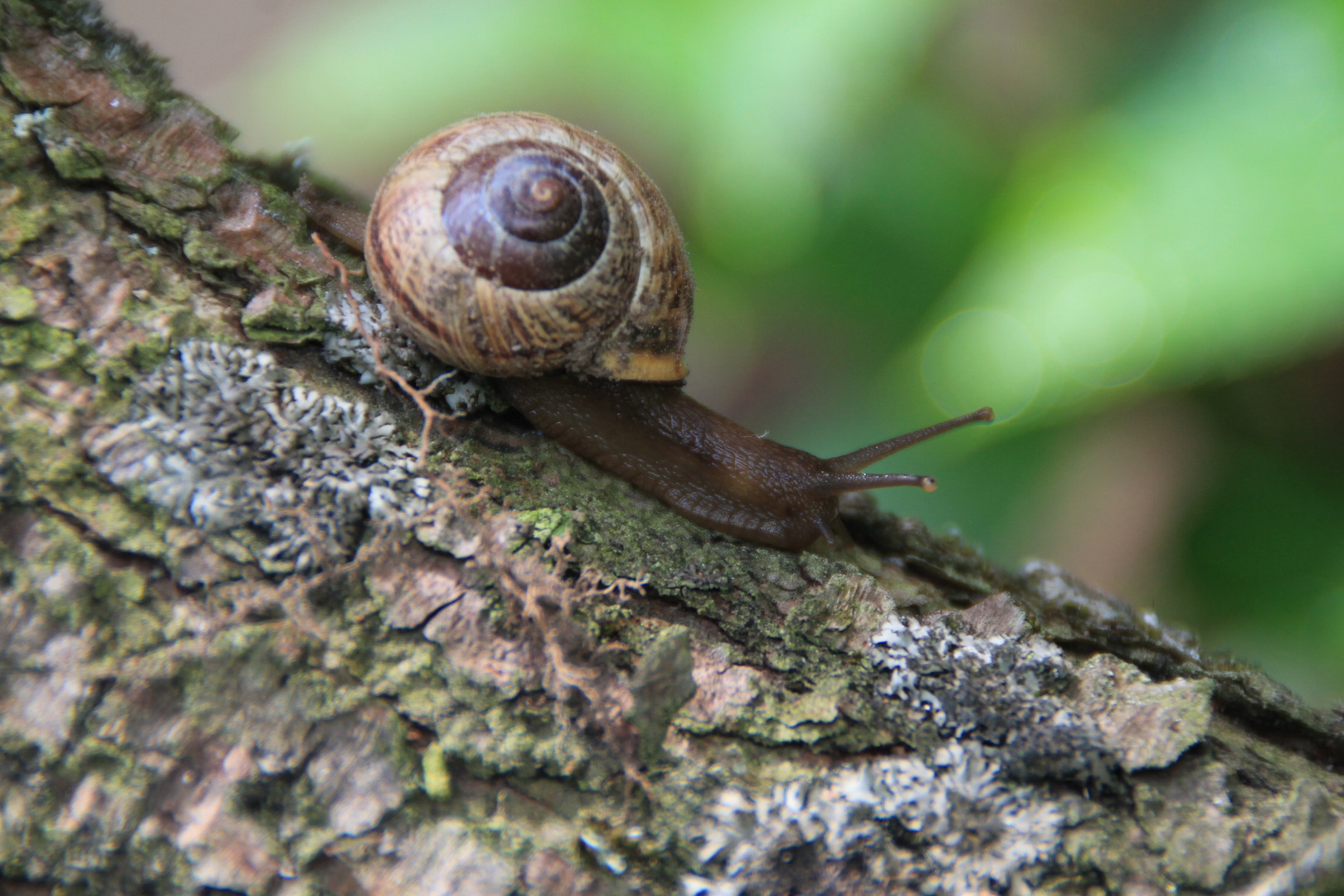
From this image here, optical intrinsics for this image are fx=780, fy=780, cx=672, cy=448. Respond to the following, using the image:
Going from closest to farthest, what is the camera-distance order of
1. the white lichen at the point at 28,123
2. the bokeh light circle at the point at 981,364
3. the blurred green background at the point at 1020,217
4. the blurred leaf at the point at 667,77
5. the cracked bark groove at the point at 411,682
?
the cracked bark groove at the point at 411,682
the white lichen at the point at 28,123
the blurred green background at the point at 1020,217
the bokeh light circle at the point at 981,364
the blurred leaf at the point at 667,77

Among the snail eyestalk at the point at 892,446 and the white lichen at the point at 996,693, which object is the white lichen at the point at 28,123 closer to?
the white lichen at the point at 996,693

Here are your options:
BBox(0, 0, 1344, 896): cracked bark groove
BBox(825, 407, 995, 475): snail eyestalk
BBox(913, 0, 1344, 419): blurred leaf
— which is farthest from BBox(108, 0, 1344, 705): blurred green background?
BBox(0, 0, 1344, 896): cracked bark groove

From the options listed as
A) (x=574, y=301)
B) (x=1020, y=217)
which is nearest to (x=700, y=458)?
(x=574, y=301)

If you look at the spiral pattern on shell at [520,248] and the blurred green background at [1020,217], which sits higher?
the blurred green background at [1020,217]

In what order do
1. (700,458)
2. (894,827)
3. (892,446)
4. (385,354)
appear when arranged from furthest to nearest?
(892,446)
(700,458)
(385,354)
(894,827)

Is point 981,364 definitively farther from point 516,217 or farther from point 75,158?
point 75,158

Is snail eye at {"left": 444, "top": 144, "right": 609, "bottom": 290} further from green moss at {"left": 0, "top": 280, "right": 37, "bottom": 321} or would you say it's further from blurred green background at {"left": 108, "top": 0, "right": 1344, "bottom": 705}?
blurred green background at {"left": 108, "top": 0, "right": 1344, "bottom": 705}

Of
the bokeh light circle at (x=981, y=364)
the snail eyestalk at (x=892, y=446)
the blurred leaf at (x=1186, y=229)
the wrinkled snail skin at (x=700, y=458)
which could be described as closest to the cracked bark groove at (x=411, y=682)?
the wrinkled snail skin at (x=700, y=458)
